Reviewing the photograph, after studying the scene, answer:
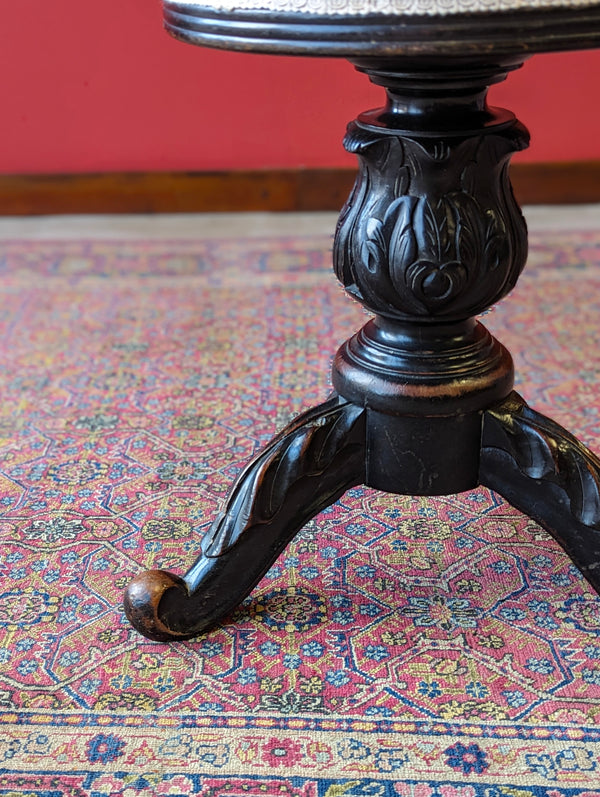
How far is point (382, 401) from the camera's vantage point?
122 cm

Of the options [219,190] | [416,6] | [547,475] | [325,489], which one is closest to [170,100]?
[219,190]

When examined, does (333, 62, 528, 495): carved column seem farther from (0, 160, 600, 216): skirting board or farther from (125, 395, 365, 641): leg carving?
(0, 160, 600, 216): skirting board

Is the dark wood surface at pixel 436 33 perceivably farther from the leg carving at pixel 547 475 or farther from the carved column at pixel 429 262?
the leg carving at pixel 547 475

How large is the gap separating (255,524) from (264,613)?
157mm

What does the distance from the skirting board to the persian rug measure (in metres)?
1.04

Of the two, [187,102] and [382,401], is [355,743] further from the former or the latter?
[187,102]

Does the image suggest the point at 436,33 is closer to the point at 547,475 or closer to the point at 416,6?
the point at 416,6

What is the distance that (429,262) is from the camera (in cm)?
112

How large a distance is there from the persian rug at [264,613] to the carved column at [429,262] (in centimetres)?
20

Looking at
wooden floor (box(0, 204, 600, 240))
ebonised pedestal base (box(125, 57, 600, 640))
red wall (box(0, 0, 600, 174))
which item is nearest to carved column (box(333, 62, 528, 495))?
ebonised pedestal base (box(125, 57, 600, 640))

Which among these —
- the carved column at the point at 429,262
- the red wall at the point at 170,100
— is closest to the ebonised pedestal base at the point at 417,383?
the carved column at the point at 429,262

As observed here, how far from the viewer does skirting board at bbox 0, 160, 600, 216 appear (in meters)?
3.19

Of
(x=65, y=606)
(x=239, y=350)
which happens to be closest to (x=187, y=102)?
(x=239, y=350)

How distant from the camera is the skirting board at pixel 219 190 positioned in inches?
126
